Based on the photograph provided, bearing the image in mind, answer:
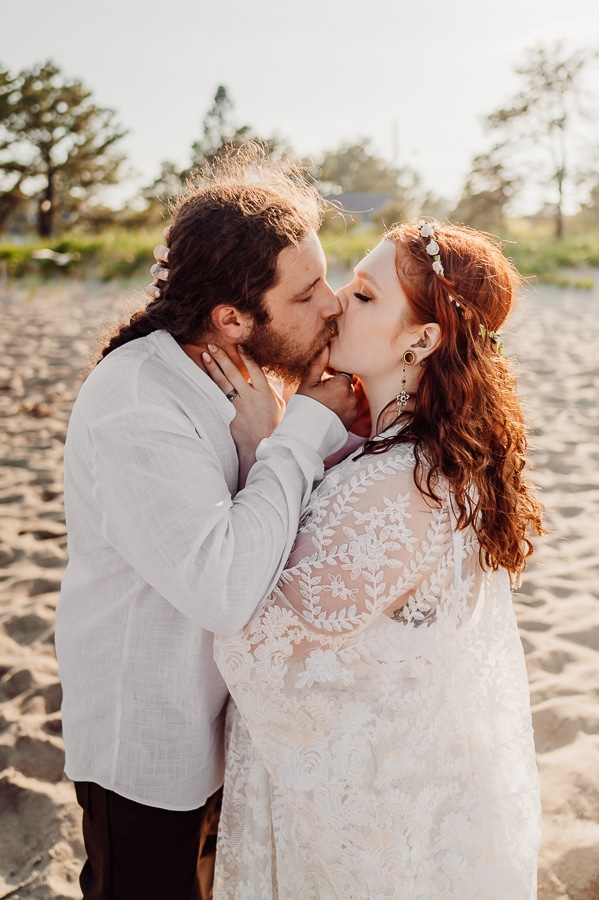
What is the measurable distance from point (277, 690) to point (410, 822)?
500 millimetres

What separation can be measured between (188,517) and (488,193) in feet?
104

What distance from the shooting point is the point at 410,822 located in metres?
1.91

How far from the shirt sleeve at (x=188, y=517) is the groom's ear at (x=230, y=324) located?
437 millimetres

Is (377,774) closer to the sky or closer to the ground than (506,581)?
closer to the ground

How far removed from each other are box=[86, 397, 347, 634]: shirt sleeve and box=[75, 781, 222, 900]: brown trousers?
2.28 feet

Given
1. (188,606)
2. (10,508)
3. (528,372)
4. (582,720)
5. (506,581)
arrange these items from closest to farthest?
(188,606) < (506,581) < (582,720) < (10,508) < (528,372)

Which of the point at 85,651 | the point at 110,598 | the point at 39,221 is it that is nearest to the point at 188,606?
the point at 110,598

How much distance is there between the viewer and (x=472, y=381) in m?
2.11

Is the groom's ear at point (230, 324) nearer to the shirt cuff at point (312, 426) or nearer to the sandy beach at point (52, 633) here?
the shirt cuff at point (312, 426)

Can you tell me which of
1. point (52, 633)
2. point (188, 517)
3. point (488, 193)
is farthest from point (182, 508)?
point (488, 193)

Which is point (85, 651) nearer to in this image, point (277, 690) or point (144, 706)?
point (144, 706)

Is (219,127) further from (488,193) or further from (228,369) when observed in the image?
(228,369)

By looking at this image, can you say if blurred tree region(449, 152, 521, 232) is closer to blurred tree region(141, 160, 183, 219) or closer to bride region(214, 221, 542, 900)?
blurred tree region(141, 160, 183, 219)

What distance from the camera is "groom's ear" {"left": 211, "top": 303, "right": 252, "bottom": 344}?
7.11ft
